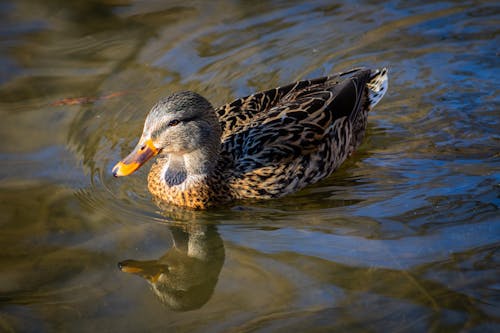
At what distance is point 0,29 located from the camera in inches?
384

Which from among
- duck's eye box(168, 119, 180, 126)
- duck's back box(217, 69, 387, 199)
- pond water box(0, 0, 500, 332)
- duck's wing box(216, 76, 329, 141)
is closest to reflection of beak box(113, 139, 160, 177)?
duck's eye box(168, 119, 180, 126)

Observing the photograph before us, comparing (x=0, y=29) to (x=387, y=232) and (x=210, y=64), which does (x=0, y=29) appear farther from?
(x=387, y=232)

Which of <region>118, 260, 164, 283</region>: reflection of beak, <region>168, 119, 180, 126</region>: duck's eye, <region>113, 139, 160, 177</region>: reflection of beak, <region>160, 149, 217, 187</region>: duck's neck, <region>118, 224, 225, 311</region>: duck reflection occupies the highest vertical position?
<region>168, 119, 180, 126</region>: duck's eye

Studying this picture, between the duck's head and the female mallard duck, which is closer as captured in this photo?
the duck's head

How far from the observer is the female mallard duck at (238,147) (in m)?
6.34

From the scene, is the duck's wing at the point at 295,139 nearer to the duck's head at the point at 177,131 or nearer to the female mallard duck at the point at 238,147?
the female mallard duck at the point at 238,147

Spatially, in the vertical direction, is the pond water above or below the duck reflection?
above

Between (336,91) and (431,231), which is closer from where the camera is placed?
(431,231)

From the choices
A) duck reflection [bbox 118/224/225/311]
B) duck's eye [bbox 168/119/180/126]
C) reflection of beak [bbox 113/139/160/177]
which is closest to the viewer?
duck reflection [bbox 118/224/225/311]

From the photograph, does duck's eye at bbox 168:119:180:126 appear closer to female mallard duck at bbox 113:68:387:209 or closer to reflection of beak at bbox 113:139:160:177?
female mallard duck at bbox 113:68:387:209

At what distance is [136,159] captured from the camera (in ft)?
20.4

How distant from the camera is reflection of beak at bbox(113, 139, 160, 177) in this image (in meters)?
6.18

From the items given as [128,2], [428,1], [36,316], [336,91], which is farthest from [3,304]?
[428,1]

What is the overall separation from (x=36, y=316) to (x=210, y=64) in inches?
183
